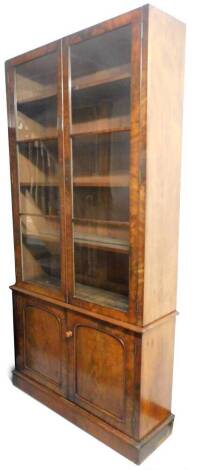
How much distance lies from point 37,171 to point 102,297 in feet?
2.87

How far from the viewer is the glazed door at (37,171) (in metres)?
1.96

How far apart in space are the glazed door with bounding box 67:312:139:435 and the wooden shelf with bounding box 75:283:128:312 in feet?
0.34

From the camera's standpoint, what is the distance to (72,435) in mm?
1943

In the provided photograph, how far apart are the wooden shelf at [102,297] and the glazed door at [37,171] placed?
0.11 metres

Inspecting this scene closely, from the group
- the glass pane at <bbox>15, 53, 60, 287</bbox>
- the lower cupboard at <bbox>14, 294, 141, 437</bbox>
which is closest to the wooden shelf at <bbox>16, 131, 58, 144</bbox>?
the glass pane at <bbox>15, 53, 60, 287</bbox>

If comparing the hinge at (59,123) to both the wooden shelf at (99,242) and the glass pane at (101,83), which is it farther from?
the wooden shelf at (99,242)

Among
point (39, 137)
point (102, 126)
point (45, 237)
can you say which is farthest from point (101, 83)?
point (45, 237)

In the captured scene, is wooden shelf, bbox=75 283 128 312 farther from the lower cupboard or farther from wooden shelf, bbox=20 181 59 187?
wooden shelf, bbox=20 181 59 187

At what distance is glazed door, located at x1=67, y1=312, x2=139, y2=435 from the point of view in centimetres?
171

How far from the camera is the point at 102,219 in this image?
6.22 ft

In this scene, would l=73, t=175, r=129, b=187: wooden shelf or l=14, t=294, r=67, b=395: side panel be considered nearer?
l=73, t=175, r=129, b=187: wooden shelf

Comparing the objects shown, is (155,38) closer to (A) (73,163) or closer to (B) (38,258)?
(A) (73,163)

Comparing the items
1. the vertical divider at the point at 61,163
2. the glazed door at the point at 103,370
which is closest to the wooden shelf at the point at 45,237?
the vertical divider at the point at 61,163

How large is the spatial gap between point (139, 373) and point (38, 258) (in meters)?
0.98
